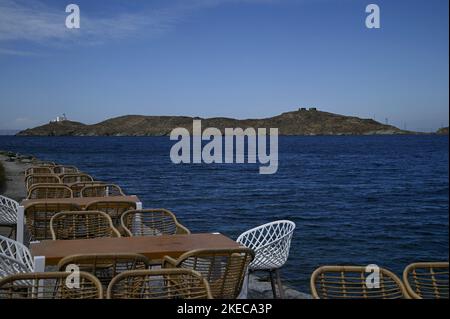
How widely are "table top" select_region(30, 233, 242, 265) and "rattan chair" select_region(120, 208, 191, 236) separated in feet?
4.24

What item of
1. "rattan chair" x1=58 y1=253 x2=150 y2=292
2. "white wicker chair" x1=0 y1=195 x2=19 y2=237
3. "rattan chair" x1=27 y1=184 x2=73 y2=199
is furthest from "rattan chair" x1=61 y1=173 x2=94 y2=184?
"rattan chair" x1=58 y1=253 x2=150 y2=292

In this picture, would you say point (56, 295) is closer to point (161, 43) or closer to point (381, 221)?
point (161, 43)

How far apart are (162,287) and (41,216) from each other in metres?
3.44

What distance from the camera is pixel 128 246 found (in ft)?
13.4

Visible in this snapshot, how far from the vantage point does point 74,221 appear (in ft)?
17.9

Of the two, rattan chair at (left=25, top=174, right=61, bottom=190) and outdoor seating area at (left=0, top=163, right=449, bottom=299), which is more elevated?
rattan chair at (left=25, top=174, right=61, bottom=190)

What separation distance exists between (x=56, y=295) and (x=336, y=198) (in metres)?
22.0

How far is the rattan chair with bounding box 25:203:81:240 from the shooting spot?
19.5ft

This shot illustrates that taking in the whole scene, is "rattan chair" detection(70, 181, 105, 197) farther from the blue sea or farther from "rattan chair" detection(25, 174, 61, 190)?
the blue sea

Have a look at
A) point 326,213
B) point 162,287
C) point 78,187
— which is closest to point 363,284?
point 162,287

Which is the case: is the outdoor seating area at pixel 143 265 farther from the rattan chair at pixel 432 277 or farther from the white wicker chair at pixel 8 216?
the white wicker chair at pixel 8 216

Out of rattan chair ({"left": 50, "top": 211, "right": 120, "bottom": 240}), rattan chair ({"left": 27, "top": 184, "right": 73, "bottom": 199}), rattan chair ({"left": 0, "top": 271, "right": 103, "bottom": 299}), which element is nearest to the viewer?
rattan chair ({"left": 0, "top": 271, "right": 103, "bottom": 299})

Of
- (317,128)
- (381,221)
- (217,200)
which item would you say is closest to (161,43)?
(381,221)
